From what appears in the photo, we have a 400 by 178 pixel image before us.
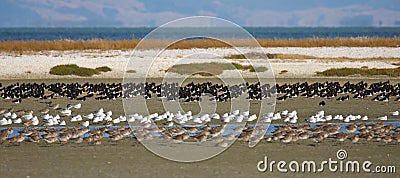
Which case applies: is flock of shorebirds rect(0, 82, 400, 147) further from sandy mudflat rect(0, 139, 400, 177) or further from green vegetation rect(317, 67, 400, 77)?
green vegetation rect(317, 67, 400, 77)

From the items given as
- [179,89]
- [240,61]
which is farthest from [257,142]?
[240,61]

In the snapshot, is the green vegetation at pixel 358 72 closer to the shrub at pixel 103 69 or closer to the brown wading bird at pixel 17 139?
the shrub at pixel 103 69

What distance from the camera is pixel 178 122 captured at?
51.3ft

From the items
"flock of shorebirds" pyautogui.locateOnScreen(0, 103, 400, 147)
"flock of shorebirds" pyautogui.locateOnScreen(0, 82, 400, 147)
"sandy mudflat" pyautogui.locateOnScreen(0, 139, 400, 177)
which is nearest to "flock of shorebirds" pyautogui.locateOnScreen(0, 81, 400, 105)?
"flock of shorebirds" pyautogui.locateOnScreen(0, 82, 400, 147)

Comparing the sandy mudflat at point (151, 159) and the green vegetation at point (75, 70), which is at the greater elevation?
the green vegetation at point (75, 70)

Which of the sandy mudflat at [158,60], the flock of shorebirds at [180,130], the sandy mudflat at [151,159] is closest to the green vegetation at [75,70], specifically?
the sandy mudflat at [158,60]

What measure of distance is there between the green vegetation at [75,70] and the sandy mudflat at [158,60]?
1.13 feet

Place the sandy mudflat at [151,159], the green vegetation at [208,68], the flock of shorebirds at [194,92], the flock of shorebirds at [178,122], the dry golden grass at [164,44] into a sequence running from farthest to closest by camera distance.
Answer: the dry golden grass at [164,44] < the green vegetation at [208,68] < the flock of shorebirds at [194,92] < the flock of shorebirds at [178,122] < the sandy mudflat at [151,159]

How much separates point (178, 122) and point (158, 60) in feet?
60.8

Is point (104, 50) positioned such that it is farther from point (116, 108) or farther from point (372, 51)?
point (116, 108)

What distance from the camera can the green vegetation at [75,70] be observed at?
101 feet

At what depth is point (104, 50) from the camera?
4041 centimetres

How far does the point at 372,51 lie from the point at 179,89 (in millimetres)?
20371

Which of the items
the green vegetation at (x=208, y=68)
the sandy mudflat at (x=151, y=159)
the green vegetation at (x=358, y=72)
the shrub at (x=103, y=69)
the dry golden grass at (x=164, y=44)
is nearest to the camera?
the sandy mudflat at (x=151, y=159)
